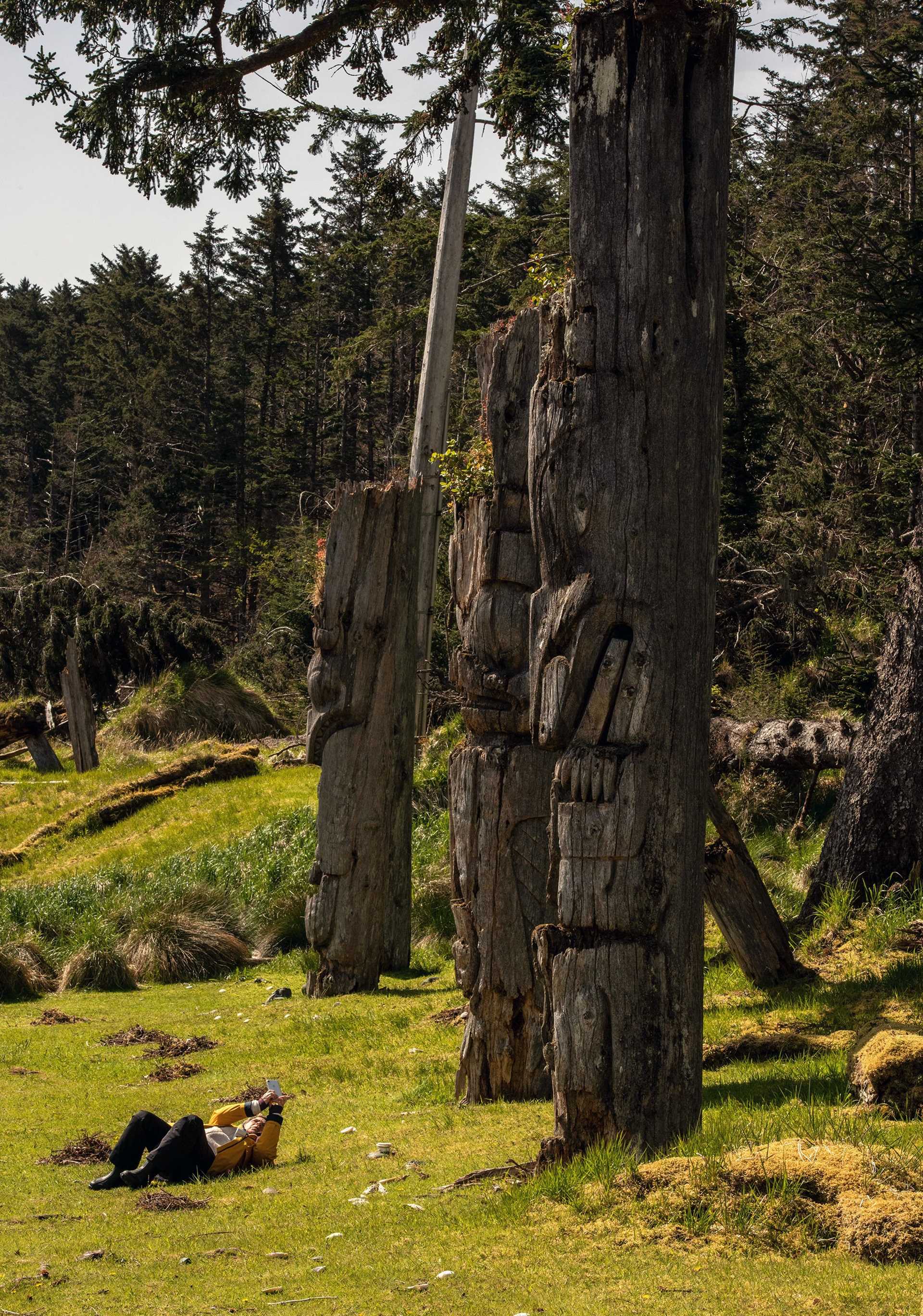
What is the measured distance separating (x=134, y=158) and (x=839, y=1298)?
33.0 feet

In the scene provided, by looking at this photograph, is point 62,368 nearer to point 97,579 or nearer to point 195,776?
point 97,579

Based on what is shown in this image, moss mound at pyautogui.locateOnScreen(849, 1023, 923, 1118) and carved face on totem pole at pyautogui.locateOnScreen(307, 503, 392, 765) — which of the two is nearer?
moss mound at pyautogui.locateOnScreen(849, 1023, 923, 1118)

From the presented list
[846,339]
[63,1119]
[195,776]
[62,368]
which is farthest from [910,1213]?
[62,368]

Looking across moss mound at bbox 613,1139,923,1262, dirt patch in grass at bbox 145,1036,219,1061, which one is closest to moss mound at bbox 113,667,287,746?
dirt patch in grass at bbox 145,1036,219,1061

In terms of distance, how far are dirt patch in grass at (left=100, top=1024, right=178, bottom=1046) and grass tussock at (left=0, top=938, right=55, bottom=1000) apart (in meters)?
2.25

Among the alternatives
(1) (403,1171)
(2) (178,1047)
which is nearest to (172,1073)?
(2) (178,1047)

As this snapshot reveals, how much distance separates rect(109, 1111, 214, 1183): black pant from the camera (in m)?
6.23

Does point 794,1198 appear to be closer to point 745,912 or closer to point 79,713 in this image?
point 745,912

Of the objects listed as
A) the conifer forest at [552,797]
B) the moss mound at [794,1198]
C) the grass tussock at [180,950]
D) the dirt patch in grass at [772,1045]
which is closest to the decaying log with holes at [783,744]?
the conifer forest at [552,797]

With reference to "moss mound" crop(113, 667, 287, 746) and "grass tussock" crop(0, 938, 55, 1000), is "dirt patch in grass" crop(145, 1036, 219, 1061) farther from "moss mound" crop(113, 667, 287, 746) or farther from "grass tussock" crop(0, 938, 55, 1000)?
"moss mound" crop(113, 667, 287, 746)

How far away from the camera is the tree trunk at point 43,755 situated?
81.5 ft

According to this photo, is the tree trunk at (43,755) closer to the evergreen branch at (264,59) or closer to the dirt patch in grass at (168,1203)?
the evergreen branch at (264,59)

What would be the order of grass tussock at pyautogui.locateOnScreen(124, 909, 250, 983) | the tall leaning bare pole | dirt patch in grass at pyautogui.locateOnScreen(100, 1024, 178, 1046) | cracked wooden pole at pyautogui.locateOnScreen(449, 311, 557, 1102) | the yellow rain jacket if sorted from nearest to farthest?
the yellow rain jacket < cracked wooden pole at pyautogui.locateOnScreen(449, 311, 557, 1102) < dirt patch in grass at pyautogui.locateOnScreen(100, 1024, 178, 1046) < grass tussock at pyautogui.locateOnScreen(124, 909, 250, 983) < the tall leaning bare pole

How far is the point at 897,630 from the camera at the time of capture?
9430mm
